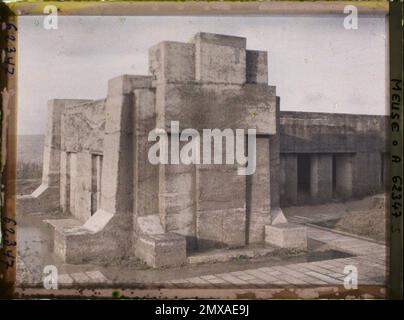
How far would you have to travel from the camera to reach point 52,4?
5.60m

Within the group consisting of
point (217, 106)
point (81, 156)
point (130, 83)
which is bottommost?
point (81, 156)

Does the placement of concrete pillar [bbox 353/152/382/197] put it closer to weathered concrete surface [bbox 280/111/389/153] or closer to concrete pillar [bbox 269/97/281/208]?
weathered concrete surface [bbox 280/111/389/153]

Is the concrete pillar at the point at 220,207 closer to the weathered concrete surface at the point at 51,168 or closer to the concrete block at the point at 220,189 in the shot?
the concrete block at the point at 220,189

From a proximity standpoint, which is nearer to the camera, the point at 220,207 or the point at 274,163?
the point at 220,207

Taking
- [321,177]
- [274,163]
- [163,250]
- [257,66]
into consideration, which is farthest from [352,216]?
[163,250]

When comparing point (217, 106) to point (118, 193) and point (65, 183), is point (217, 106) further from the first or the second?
point (65, 183)

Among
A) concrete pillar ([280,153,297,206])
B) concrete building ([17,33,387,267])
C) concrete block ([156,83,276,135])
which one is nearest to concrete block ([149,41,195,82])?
concrete building ([17,33,387,267])

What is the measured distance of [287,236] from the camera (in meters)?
6.88

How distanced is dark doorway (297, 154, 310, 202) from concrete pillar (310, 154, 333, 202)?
10.6 inches

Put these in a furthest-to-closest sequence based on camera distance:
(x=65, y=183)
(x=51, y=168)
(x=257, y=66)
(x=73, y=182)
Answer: (x=51, y=168), (x=65, y=183), (x=73, y=182), (x=257, y=66)

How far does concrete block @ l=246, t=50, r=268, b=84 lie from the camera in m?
7.00

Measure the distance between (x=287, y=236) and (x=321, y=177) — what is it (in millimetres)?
6506

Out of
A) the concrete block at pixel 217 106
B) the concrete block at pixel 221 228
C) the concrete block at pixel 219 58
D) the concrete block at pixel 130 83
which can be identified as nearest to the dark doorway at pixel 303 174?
the concrete block at pixel 221 228
